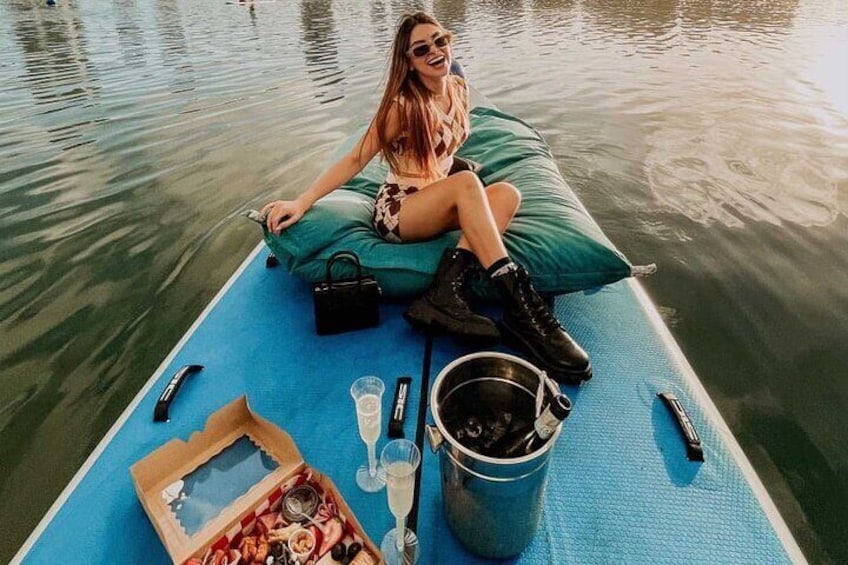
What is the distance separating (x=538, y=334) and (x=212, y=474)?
1.31 m

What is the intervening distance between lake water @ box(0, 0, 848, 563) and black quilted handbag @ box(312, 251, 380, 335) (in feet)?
3.68

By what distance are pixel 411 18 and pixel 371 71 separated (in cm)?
822

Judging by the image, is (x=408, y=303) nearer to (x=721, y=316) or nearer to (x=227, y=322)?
(x=227, y=322)

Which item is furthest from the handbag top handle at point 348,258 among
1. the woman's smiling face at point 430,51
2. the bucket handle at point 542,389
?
the bucket handle at point 542,389

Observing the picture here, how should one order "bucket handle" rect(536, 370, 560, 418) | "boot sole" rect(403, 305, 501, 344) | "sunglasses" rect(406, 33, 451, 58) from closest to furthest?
"bucket handle" rect(536, 370, 560, 418), "boot sole" rect(403, 305, 501, 344), "sunglasses" rect(406, 33, 451, 58)

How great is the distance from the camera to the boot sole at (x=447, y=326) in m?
2.12

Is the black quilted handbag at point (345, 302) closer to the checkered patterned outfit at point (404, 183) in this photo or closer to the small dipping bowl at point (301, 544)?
the checkered patterned outfit at point (404, 183)

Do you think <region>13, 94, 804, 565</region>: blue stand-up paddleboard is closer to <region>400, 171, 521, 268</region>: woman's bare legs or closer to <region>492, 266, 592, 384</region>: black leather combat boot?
<region>492, 266, 592, 384</region>: black leather combat boot

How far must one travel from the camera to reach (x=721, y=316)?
3045 mm

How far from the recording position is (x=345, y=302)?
2.24 m

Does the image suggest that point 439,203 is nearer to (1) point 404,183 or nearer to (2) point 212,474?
(1) point 404,183

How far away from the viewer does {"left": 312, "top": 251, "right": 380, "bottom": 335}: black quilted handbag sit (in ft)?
7.27

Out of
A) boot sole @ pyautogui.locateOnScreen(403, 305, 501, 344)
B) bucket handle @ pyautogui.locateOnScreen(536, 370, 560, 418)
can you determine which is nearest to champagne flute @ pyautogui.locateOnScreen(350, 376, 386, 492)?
bucket handle @ pyautogui.locateOnScreen(536, 370, 560, 418)

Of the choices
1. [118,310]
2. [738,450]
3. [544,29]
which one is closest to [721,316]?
[738,450]
